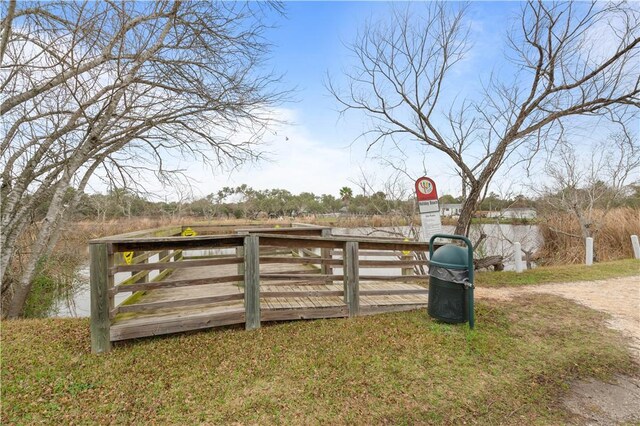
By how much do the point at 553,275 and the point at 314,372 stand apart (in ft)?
20.8

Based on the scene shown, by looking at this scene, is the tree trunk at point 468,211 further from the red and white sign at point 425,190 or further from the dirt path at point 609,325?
the red and white sign at point 425,190

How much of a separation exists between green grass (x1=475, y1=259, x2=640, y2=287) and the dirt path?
28 centimetres

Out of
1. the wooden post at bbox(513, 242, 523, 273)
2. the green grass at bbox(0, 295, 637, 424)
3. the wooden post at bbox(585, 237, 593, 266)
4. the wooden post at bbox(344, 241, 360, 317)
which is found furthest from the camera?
the wooden post at bbox(585, 237, 593, 266)

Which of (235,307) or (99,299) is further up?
(99,299)

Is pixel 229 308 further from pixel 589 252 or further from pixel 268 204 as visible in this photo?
pixel 268 204

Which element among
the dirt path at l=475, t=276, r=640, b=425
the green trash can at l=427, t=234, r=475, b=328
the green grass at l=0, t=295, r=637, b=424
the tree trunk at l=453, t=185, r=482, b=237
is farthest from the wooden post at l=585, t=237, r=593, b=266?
the green trash can at l=427, t=234, r=475, b=328

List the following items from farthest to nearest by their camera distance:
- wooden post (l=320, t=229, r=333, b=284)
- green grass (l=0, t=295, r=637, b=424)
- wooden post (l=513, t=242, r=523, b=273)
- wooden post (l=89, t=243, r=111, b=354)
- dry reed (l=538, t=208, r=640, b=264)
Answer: dry reed (l=538, t=208, r=640, b=264) < wooden post (l=513, t=242, r=523, b=273) < wooden post (l=320, t=229, r=333, b=284) < wooden post (l=89, t=243, r=111, b=354) < green grass (l=0, t=295, r=637, b=424)

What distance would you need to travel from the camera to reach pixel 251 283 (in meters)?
3.52

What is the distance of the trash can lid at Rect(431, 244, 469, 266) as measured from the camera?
3.46 meters

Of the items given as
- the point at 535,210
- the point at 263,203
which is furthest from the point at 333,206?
the point at 535,210

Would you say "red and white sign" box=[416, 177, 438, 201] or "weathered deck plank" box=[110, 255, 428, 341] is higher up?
"red and white sign" box=[416, 177, 438, 201]

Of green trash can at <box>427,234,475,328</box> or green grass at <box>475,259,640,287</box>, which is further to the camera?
green grass at <box>475,259,640,287</box>

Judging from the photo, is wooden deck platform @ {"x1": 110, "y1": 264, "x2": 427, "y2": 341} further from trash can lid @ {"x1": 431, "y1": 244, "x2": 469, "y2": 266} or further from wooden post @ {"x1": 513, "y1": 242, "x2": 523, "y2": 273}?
wooden post @ {"x1": 513, "y1": 242, "x2": 523, "y2": 273}

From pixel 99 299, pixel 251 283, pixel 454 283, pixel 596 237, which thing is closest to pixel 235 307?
pixel 251 283
